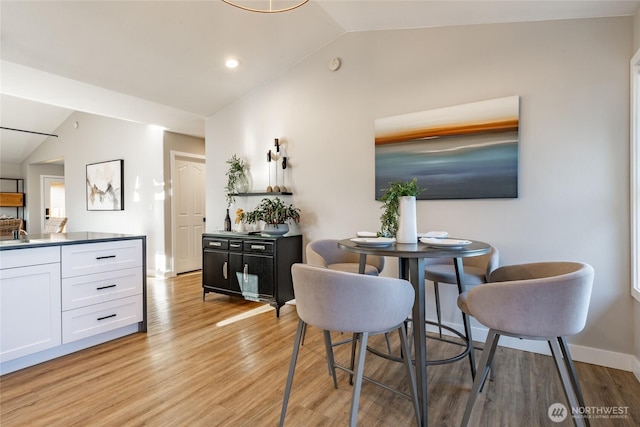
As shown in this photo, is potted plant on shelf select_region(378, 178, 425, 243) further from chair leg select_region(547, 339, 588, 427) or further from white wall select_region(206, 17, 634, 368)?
white wall select_region(206, 17, 634, 368)

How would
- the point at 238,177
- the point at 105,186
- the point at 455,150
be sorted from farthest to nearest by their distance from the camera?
1. the point at 105,186
2. the point at 238,177
3. the point at 455,150

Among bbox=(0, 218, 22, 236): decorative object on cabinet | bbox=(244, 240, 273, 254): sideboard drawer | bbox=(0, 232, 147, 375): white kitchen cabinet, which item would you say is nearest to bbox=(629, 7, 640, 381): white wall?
bbox=(244, 240, 273, 254): sideboard drawer

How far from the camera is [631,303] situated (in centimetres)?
231

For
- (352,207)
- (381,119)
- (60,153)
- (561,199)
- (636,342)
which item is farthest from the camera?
(60,153)

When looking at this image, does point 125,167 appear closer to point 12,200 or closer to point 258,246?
point 258,246

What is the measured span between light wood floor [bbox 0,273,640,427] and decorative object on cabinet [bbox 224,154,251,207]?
1962mm

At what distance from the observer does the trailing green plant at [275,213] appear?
371cm

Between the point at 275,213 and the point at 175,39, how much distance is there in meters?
1.96

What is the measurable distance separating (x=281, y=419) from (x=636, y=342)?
241cm

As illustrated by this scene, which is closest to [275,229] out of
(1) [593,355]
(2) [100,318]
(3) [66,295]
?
(2) [100,318]

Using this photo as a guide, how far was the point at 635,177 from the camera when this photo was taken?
2.21m

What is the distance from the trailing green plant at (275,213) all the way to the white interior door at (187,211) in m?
2.29

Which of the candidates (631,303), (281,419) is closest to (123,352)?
(281,419)

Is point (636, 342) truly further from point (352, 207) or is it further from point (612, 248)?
point (352, 207)
